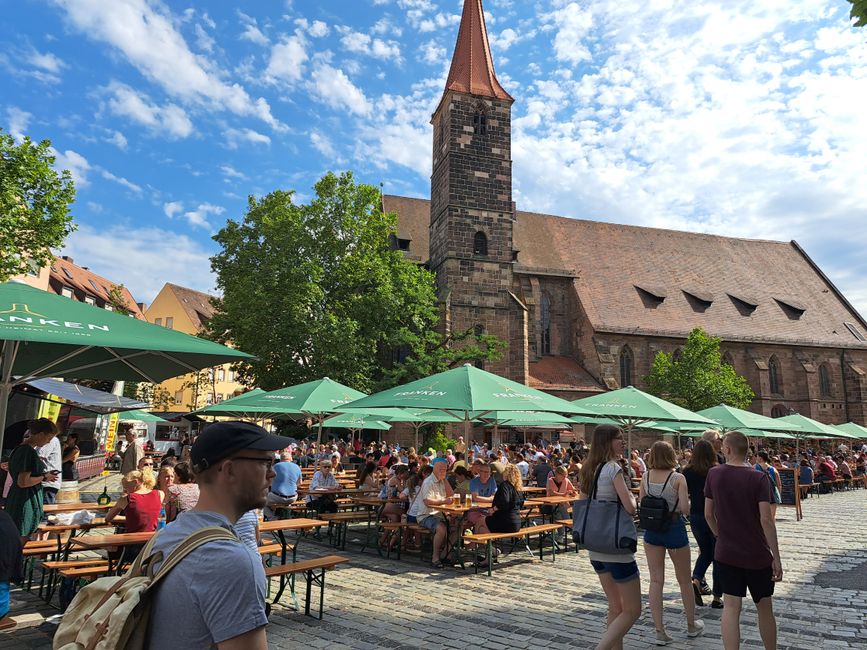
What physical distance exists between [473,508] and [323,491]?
10.4 feet

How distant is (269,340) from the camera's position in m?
26.8

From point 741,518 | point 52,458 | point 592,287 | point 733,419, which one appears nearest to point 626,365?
point 592,287

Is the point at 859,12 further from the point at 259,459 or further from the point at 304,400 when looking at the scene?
the point at 304,400

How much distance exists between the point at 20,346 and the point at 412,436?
25790 millimetres

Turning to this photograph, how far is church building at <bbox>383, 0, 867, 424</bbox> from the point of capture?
33.0m

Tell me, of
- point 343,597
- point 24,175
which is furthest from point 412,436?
point 343,597

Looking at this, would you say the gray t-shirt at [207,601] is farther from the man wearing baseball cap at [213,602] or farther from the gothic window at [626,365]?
the gothic window at [626,365]

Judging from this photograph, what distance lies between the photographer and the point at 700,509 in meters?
7.21

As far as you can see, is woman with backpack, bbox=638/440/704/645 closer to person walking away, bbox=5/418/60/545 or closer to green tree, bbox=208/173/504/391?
person walking away, bbox=5/418/60/545

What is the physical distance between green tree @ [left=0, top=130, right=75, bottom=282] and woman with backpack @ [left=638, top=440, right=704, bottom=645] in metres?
20.4

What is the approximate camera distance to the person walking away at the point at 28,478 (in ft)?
20.2

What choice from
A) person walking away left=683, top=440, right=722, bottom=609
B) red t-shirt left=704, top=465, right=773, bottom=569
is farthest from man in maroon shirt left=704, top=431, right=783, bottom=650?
person walking away left=683, top=440, right=722, bottom=609

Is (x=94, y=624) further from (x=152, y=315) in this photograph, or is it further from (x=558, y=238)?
(x=152, y=315)

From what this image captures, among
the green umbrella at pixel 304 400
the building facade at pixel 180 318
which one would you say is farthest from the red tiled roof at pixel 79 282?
the green umbrella at pixel 304 400
